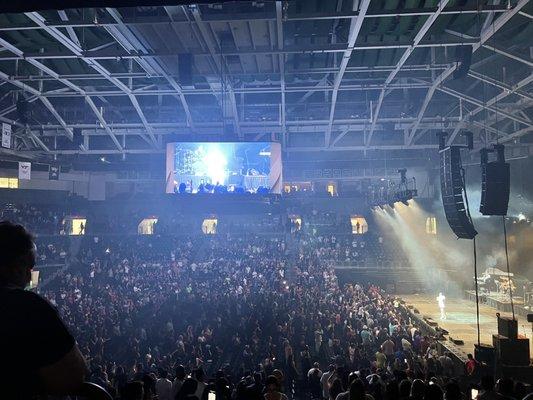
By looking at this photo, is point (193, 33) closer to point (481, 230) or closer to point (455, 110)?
point (455, 110)

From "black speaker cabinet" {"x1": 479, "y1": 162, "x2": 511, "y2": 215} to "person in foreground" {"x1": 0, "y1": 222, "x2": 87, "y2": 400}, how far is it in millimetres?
10447

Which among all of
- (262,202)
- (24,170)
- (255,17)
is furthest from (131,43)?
(24,170)

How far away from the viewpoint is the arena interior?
6.72 m

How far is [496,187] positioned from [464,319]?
9686 mm

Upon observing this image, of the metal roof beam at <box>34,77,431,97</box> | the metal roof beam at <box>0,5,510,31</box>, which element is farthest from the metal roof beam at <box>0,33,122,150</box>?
the metal roof beam at <box>0,5,510,31</box>

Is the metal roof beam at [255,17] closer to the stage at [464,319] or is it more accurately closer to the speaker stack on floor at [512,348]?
the speaker stack on floor at [512,348]

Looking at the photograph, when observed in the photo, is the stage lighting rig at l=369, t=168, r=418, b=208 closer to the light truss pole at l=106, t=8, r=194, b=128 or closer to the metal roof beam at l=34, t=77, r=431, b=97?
the metal roof beam at l=34, t=77, r=431, b=97

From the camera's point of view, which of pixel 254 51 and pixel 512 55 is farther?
pixel 254 51

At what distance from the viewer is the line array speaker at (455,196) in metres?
9.74

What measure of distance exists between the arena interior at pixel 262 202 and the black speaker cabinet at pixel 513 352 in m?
0.03

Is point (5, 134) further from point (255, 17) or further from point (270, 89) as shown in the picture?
point (255, 17)

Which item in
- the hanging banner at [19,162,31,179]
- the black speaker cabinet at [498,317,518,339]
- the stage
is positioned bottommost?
the stage

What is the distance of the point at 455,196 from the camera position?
9969 millimetres

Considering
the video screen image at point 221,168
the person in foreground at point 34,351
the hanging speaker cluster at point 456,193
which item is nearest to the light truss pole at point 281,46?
the video screen image at point 221,168
